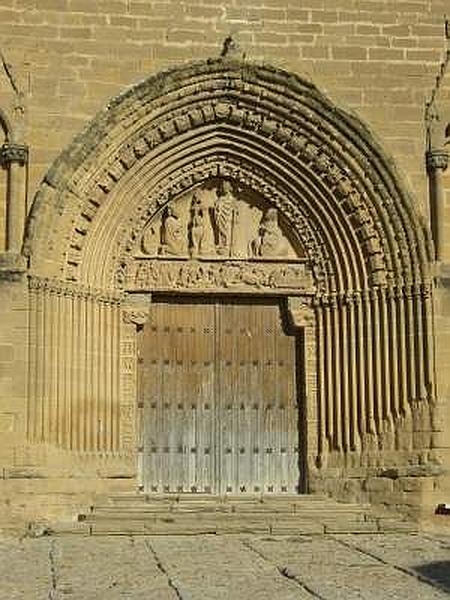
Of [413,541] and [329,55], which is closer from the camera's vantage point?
[413,541]

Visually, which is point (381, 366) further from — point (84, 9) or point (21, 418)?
point (84, 9)

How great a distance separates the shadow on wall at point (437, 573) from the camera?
6535 millimetres

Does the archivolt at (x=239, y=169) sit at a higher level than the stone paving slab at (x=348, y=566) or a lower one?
higher

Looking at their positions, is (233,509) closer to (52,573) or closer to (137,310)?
(137,310)

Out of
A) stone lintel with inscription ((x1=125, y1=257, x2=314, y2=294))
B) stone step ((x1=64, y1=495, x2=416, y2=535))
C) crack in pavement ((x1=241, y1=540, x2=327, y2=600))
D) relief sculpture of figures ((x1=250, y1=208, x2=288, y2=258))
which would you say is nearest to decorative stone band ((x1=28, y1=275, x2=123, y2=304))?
stone lintel with inscription ((x1=125, y1=257, x2=314, y2=294))

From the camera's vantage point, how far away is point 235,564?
24.4 feet

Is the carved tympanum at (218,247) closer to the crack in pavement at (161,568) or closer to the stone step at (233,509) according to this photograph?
the stone step at (233,509)

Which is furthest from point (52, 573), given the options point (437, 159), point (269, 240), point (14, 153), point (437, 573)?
point (437, 159)

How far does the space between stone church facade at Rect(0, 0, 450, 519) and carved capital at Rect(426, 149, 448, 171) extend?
2 cm

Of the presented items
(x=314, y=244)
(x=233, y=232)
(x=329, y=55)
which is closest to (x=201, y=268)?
(x=233, y=232)

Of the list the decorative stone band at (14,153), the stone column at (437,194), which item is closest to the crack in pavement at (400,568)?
the stone column at (437,194)

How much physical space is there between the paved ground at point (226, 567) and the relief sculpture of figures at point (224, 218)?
331 centimetres

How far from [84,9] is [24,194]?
83.8 inches

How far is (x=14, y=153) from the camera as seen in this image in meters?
10.0
